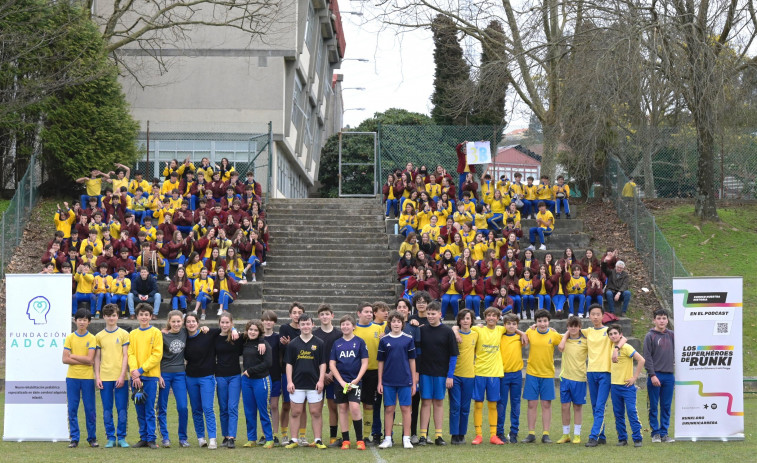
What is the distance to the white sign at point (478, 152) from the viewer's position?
997 inches

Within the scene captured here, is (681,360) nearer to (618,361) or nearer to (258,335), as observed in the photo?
(618,361)

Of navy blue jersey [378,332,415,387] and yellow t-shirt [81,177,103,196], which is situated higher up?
yellow t-shirt [81,177,103,196]

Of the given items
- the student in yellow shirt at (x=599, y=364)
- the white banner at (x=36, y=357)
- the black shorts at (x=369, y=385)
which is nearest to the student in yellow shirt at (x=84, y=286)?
the white banner at (x=36, y=357)

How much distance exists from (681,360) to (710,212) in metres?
15.0

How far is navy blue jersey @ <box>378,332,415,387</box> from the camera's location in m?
11.4

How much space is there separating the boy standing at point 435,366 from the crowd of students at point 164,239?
9250mm

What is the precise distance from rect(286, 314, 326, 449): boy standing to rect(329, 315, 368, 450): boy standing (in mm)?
202

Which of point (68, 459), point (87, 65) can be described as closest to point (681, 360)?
point (68, 459)

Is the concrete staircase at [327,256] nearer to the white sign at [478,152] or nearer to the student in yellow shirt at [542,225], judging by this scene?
the white sign at [478,152]

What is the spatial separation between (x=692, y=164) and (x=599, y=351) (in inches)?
735

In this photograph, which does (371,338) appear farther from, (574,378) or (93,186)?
(93,186)

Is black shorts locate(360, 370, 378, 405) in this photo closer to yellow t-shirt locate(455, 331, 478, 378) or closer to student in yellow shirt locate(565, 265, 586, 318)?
yellow t-shirt locate(455, 331, 478, 378)

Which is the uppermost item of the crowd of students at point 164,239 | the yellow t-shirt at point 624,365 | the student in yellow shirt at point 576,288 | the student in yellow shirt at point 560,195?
the student in yellow shirt at point 560,195

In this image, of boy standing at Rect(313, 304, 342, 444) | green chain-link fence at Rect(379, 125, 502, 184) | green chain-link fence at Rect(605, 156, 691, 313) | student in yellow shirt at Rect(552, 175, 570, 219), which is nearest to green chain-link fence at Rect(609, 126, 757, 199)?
green chain-link fence at Rect(605, 156, 691, 313)
